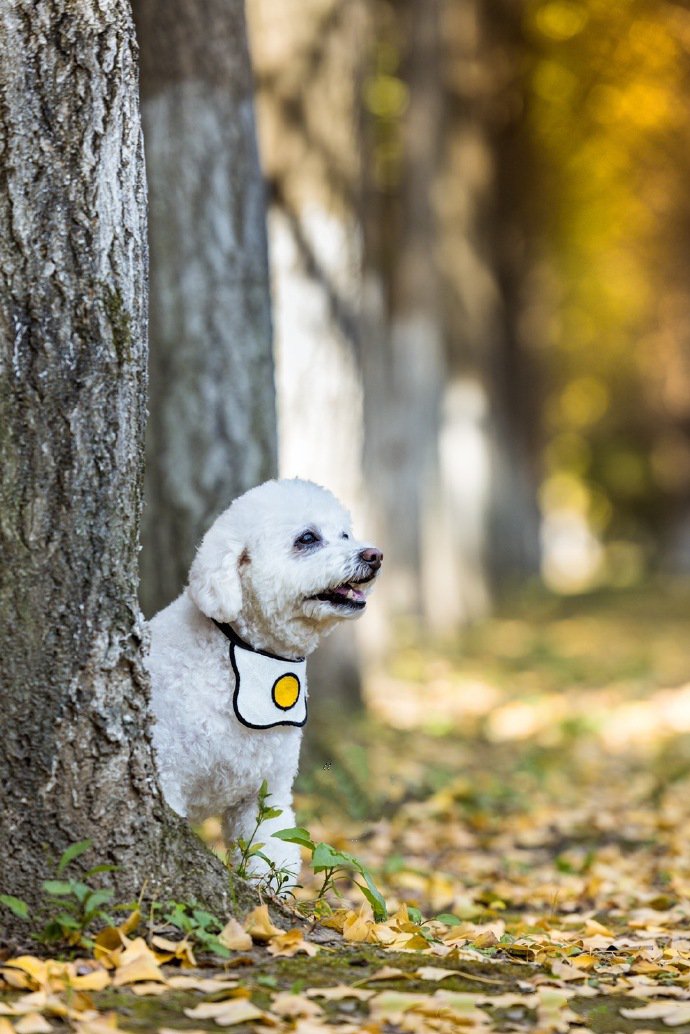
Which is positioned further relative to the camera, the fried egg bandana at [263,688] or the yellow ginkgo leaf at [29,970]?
the fried egg bandana at [263,688]

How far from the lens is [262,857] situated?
4012 millimetres

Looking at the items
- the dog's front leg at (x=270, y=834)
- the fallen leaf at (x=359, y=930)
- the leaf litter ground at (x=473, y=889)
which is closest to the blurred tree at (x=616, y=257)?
the leaf litter ground at (x=473, y=889)

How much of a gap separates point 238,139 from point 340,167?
185cm

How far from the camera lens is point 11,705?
135 inches

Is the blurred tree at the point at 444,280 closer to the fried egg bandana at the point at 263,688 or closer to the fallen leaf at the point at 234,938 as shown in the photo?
the fried egg bandana at the point at 263,688

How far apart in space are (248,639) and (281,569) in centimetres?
27

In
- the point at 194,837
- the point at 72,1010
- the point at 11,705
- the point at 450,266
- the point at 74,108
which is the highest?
the point at 450,266

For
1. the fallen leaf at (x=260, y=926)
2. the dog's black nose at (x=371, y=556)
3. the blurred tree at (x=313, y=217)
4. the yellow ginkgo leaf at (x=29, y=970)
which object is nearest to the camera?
Result: the yellow ginkgo leaf at (x=29, y=970)

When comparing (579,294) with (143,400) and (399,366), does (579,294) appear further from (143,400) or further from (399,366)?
(143,400)

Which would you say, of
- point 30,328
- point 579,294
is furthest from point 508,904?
point 579,294

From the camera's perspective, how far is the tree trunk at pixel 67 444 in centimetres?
344

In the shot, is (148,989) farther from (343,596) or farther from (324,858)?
(343,596)

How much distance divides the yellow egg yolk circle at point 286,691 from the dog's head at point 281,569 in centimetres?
11

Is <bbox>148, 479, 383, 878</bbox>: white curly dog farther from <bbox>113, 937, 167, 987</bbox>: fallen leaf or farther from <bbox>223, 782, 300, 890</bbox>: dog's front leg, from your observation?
<bbox>113, 937, 167, 987</bbox>: fallen leaf
